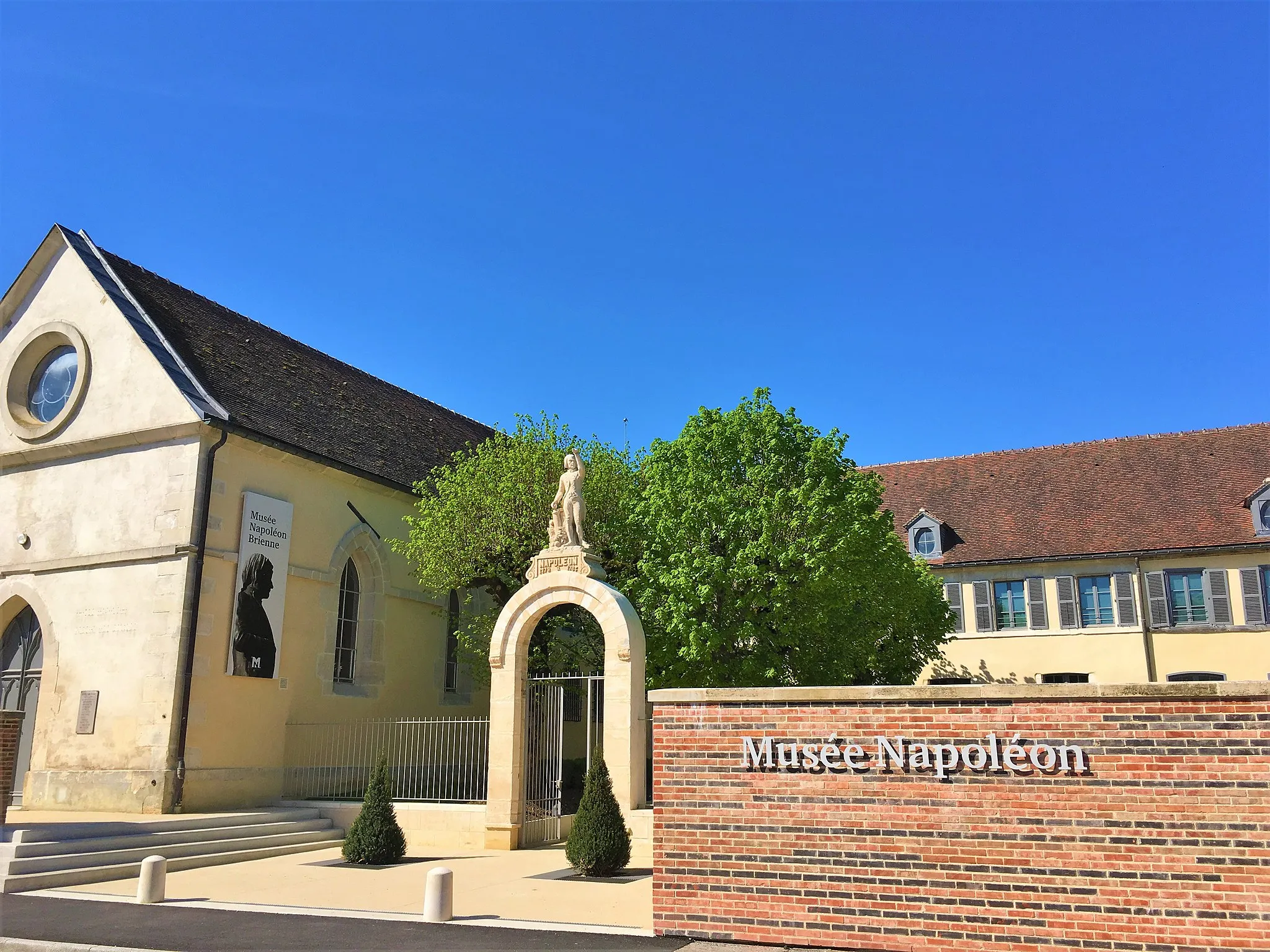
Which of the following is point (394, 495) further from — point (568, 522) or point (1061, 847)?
point (1061, 847)

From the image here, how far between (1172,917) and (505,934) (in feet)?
18.1

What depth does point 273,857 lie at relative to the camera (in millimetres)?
14852

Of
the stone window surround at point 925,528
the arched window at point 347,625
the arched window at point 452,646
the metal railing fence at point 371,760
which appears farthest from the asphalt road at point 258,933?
the stone window surround at point 925,528

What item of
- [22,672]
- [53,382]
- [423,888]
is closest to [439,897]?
[423,888]

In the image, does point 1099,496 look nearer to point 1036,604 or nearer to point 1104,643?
point 1036,604

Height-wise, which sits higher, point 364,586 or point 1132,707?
point 364,586

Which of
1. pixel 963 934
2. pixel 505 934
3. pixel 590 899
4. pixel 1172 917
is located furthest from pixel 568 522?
pixel 1172 917

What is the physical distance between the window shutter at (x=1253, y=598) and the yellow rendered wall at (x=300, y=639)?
21.1 metres

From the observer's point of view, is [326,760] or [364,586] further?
[364,586]

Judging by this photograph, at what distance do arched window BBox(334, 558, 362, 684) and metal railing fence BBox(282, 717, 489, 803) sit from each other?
129 cm

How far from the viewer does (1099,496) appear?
3023 centimetres

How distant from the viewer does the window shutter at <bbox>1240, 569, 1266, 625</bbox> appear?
26.4 metres

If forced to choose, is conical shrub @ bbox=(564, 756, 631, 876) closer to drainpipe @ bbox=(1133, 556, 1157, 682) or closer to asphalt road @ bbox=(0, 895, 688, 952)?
asphalt road @ bbox=(0, 895, 688, 952)

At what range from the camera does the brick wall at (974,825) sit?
7270mm
